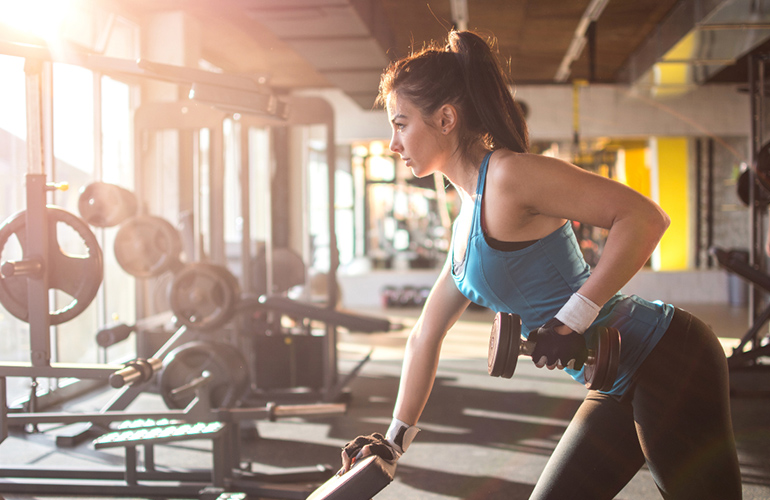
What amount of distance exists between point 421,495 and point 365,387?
1811 mm

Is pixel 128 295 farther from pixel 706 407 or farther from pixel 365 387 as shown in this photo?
pixel 706 407

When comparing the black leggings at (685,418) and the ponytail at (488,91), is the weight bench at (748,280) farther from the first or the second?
the ponytail at (488,91)

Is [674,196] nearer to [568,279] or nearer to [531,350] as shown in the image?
[568,279]

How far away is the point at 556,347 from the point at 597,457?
0.28 metres

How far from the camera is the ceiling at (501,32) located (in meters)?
4.50

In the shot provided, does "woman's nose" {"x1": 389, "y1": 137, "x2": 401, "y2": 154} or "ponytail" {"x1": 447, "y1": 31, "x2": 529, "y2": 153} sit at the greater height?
"ponytail" {"x1": 447, "y1": 31, "x2": 529, "y2": 153}

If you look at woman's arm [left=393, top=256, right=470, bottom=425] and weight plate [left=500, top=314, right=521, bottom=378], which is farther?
woman's arm [left=393, top=256, right=470, bottom=425]

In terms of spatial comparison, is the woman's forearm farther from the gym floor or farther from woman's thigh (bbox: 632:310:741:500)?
the gym floor

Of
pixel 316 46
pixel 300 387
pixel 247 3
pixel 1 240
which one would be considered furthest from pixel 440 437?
pixel 316 46

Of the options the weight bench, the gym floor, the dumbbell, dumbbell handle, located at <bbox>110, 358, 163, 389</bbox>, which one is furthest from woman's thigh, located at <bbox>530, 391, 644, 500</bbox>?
the weight bench

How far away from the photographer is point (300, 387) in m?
3.77

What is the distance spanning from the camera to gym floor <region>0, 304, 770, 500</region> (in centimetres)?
245

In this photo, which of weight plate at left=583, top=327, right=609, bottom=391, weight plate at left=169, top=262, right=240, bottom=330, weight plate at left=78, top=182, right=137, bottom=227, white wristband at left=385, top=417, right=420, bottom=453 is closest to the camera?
weight plate at left=583, top=327, right=609, bottom=391

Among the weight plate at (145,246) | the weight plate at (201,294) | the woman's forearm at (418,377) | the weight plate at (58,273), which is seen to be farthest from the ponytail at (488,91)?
the weight plate at (145,246)
